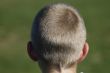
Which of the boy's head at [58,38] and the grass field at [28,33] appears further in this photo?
the grass field at [28,33]

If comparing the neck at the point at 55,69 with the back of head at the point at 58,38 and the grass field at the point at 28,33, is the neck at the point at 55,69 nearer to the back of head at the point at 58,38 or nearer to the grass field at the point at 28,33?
the back of head at the point at 58,38

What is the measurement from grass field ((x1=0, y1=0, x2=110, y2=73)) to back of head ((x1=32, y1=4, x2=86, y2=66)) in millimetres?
5526

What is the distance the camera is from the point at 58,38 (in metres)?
3.81

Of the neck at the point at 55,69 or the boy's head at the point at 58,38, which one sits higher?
the boy's head at the point at 58,38

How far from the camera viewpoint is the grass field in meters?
9.70

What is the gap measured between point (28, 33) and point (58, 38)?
7.36m

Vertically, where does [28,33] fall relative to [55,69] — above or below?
above

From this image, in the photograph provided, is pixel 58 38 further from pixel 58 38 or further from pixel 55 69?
pixel 55 69

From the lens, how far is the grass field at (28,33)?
9.70 m

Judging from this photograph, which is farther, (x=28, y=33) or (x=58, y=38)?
(x=28, y=33)

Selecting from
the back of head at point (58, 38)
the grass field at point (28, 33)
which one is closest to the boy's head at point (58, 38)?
the back of head at point (58, 38)

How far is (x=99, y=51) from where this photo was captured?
33.6 feet

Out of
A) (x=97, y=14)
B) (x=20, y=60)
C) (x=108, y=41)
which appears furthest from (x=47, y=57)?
(x=97, y=14)

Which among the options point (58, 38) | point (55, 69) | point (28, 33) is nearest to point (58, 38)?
point (58, 38)
